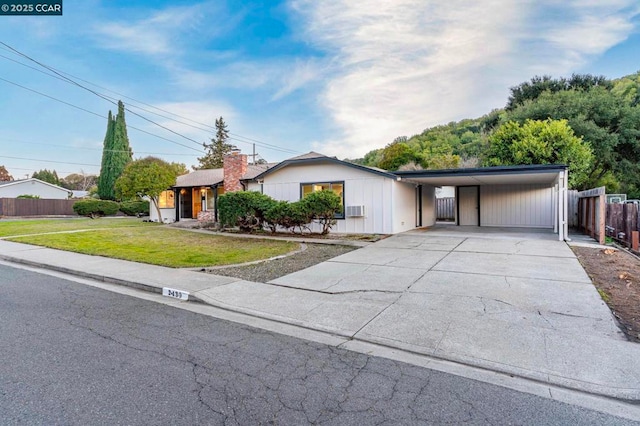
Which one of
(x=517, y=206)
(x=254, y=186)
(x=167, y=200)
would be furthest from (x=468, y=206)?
(x=167, y=200)

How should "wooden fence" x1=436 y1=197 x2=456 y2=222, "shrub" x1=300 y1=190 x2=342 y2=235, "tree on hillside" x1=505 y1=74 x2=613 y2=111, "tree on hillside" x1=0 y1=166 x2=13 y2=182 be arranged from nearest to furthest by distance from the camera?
"shrub" x1=300 y1=190 x2=342 y2=235, "wooden fence" x1=436 y1=197 x2=456 y2=222, "tree on hillside" x1=505 y1=74 x2=613 y2=111, "tree on hillside" x1=0 y1=166 x2=13 y2=182

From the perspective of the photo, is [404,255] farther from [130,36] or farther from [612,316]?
[130,36]

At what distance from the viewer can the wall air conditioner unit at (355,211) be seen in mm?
14172

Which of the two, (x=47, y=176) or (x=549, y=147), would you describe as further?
(x=47, y=176)

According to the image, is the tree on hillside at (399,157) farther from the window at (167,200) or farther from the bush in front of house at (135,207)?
the bush in front of house at (135,207)

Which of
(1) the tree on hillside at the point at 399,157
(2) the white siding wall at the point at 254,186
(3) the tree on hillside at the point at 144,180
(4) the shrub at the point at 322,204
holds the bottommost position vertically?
(4) the shrub at the point at 322,204

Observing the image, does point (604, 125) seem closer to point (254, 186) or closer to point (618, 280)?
point (618, 280)

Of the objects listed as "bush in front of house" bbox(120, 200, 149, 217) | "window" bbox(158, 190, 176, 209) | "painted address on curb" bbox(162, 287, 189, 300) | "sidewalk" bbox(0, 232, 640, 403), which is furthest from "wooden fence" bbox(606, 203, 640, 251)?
"bush in front of house" bbox(120, 200, 149, 217)

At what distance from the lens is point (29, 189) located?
3838 centimetres

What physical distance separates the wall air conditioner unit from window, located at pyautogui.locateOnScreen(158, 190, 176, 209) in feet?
46.3

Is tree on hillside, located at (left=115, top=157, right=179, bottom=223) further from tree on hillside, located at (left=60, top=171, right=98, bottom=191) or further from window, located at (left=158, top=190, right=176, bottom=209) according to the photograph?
tree on hillside, located at (left=60, top=171, right=98, bottom=191)

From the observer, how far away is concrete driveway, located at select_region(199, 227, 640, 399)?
3.38m

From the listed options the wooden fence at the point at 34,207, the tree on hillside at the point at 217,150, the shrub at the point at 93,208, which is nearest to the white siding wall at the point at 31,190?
the wooden fence at the point at 34,207

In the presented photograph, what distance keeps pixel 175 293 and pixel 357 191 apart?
9.80 m
